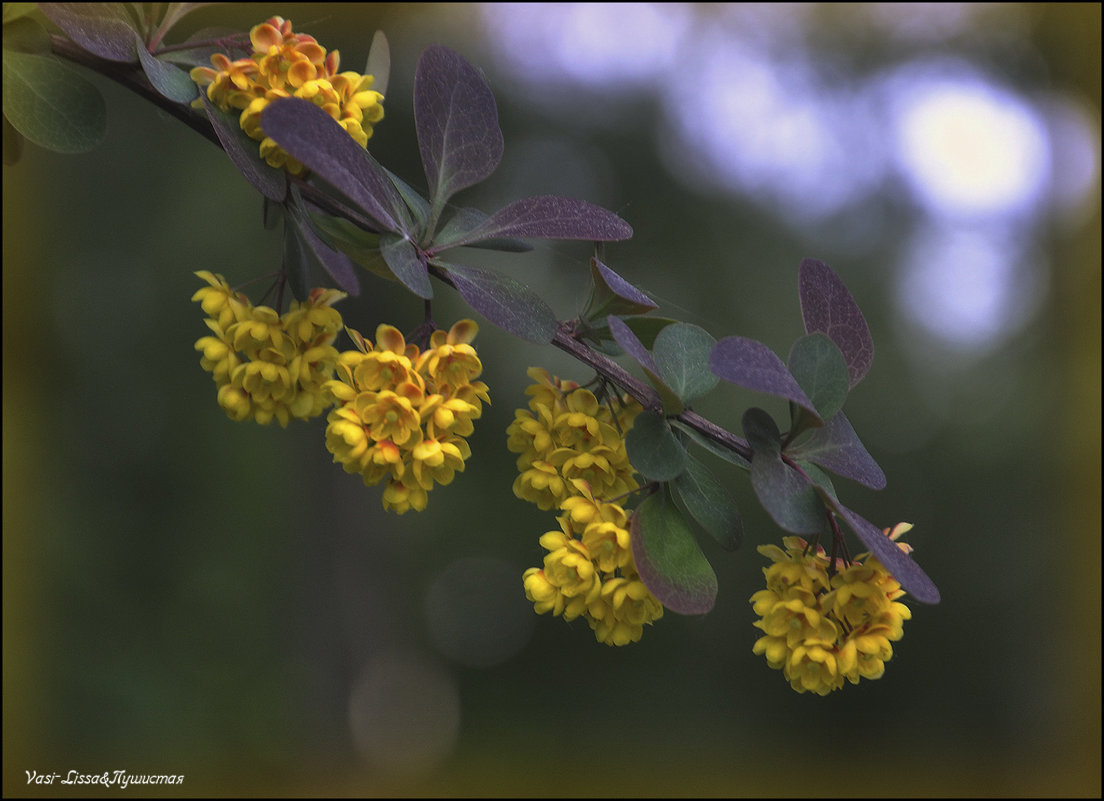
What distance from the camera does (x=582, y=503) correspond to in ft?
2.27

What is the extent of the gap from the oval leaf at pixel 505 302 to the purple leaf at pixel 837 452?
8.8 inches

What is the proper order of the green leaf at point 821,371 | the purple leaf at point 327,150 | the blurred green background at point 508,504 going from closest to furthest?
the purple leaf at point 327,150
the green leaf at point 821,371
the blurred green background at point 508,504

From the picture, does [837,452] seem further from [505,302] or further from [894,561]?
[505,302]

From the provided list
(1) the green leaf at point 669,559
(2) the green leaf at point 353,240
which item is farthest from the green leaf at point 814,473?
(2) the green leaf at point 353,240

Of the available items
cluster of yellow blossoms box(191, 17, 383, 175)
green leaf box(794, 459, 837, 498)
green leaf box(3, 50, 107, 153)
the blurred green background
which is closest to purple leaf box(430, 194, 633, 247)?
cluster of yellow blossoms box(191, 17, 383, 175)

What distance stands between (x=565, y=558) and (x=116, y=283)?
6516mm

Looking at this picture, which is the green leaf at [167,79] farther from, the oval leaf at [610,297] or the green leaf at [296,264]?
the oval leaf at [610,297]

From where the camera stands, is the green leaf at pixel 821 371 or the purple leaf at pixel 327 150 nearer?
the purple leaf at pixel 327 150

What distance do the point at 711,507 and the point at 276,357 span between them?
1.43 ft

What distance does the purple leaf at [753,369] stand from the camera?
549mm

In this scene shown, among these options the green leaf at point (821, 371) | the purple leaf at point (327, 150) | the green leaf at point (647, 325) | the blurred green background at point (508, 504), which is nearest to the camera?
the purple leaf at point (327, 150)

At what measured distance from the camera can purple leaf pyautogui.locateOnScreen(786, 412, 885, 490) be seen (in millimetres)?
654

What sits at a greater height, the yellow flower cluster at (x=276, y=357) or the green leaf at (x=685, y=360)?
the green leaf at (x=685, y=360)

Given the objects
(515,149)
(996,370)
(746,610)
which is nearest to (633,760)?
(746,610)
